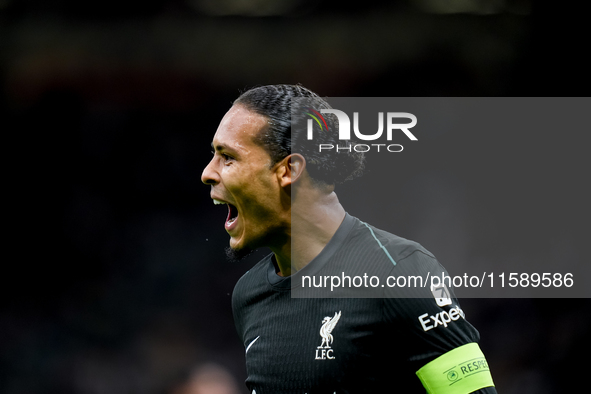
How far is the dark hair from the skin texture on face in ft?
0.13

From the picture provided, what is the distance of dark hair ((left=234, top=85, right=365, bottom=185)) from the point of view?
2338 millimetres

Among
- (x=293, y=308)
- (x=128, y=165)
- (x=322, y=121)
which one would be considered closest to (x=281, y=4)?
(x=128, y=165)

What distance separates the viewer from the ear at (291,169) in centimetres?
233

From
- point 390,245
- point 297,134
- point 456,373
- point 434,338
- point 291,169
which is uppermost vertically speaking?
point 297,134

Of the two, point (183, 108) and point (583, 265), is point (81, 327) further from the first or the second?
point (583, 265)

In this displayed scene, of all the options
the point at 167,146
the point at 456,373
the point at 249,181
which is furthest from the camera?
the point at 167,146

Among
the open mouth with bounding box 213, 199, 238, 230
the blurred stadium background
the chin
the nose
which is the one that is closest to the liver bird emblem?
the chin

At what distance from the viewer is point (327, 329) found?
2.12 m

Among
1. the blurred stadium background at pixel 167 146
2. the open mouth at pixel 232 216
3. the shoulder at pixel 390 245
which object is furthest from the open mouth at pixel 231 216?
the blurred stadium background at pixel 167 146

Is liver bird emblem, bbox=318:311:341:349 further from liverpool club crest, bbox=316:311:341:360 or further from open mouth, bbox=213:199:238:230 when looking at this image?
open mouth, bbox=213:199:238:230

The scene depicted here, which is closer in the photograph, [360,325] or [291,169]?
[360,325]

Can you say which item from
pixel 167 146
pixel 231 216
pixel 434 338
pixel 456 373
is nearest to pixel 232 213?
pixel 231 216

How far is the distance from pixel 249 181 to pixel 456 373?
3.28 ft

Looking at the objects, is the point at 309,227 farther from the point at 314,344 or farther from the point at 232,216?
the point at 314,344
